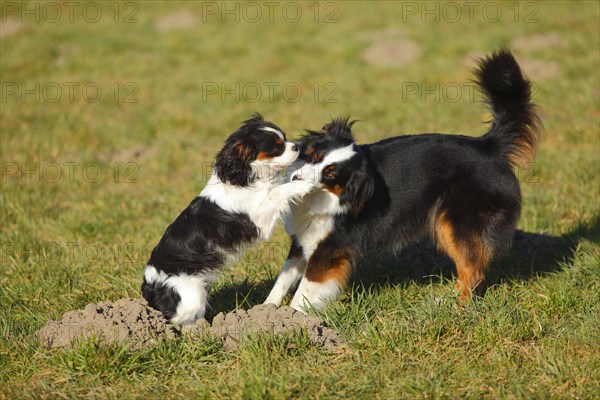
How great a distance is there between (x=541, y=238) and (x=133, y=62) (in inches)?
340

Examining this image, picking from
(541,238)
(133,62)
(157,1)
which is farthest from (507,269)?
(157,1)

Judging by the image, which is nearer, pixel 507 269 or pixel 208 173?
pixel 507 269

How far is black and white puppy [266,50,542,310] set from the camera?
4.56m

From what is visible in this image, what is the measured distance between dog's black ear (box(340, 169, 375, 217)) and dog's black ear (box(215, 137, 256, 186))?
2.14 feet

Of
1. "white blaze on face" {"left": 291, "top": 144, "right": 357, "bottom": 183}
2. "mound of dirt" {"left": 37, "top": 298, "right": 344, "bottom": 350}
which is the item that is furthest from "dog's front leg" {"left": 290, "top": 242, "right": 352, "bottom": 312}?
"white blaze on face" {"left": 291, "top": 144, "right": 357, "bottom": 183}

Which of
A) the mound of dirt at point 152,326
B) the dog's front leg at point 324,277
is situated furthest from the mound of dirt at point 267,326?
the dog's front leg at point 324,277

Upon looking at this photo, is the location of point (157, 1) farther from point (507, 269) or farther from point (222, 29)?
point (507, 269)

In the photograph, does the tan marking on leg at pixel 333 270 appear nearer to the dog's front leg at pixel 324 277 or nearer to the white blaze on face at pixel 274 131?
the dog's front leg at pixel 324 277

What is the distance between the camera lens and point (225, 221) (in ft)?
14.3

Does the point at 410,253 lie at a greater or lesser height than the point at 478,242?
lesser

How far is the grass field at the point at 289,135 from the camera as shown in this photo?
371 centimetres

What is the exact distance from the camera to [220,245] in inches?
172

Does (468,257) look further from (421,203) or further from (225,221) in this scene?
(225,221)

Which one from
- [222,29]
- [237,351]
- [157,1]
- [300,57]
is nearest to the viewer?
[237,351]
